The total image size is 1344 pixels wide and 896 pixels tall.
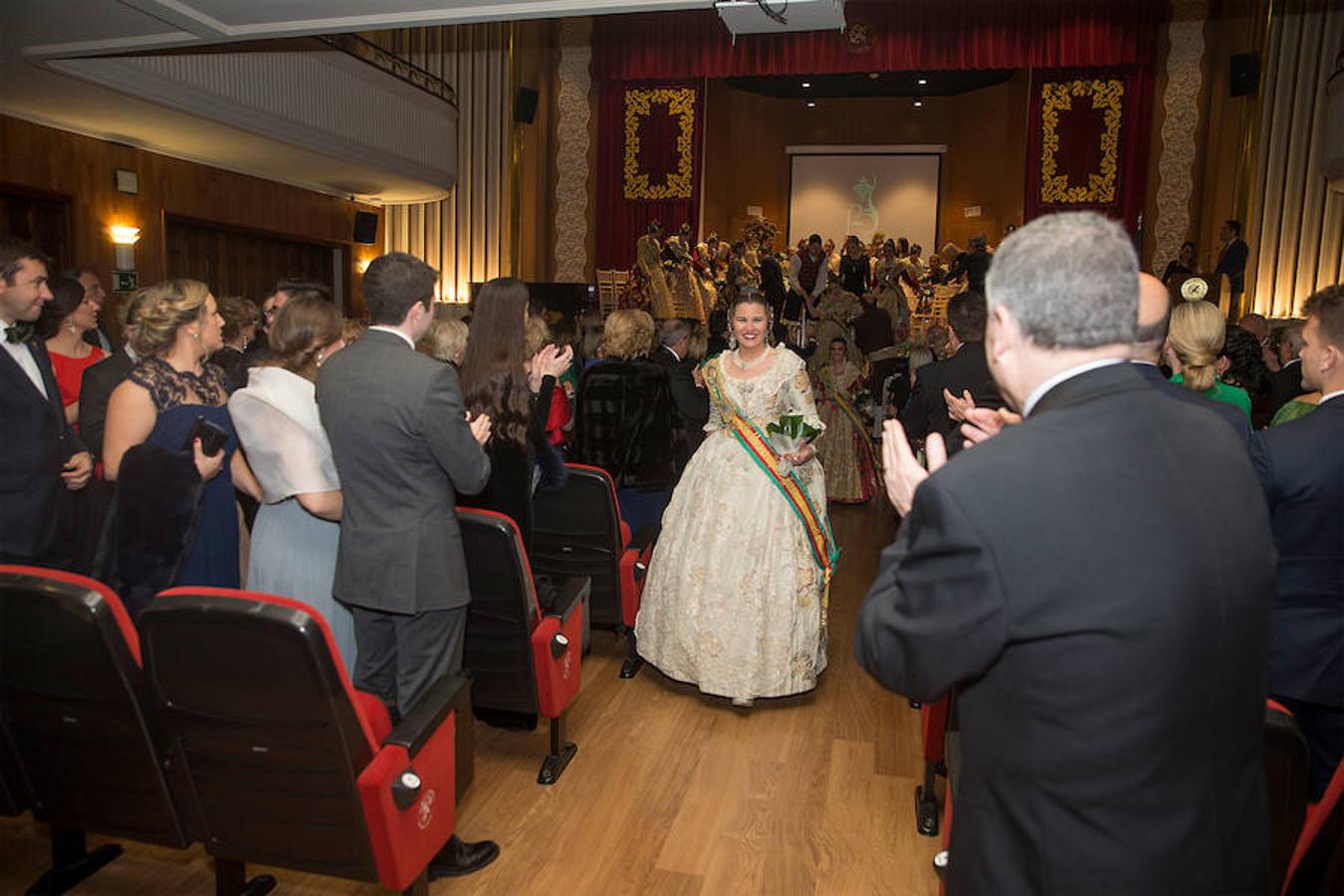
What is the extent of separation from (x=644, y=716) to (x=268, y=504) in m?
1.59

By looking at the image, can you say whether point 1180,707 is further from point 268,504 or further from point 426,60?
point 426,60

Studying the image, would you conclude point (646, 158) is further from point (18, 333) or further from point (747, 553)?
point (18, 333)

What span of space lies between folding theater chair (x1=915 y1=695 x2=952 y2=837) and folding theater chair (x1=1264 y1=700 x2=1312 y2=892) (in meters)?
0.80

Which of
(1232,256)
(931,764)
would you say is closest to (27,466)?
(931,764)

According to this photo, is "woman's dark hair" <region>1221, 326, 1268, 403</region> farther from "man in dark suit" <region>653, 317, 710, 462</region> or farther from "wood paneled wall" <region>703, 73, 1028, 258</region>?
"wood paneled wall" <region>703, 73, 1028, 258</region>

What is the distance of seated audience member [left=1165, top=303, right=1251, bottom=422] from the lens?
241 centimetres

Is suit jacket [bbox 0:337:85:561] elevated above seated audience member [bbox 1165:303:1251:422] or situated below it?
below

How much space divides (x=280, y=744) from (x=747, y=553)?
6.50 feet

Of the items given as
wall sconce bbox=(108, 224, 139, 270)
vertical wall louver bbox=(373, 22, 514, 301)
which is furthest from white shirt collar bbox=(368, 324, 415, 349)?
vertical wall louver bbox=(373, 22, 514, 301)

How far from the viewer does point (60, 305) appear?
11.8ft

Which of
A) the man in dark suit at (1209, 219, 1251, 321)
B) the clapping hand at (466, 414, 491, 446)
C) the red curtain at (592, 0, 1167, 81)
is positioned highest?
the red curtain at (592, 0, 1167, 81)

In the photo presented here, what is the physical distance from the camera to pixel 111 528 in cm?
219

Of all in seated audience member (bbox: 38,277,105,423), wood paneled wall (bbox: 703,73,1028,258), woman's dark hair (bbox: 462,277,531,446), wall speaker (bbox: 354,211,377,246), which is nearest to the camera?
woman's dark hair (bbox: 462,277,531,446)

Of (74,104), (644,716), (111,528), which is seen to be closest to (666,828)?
(644,716)
